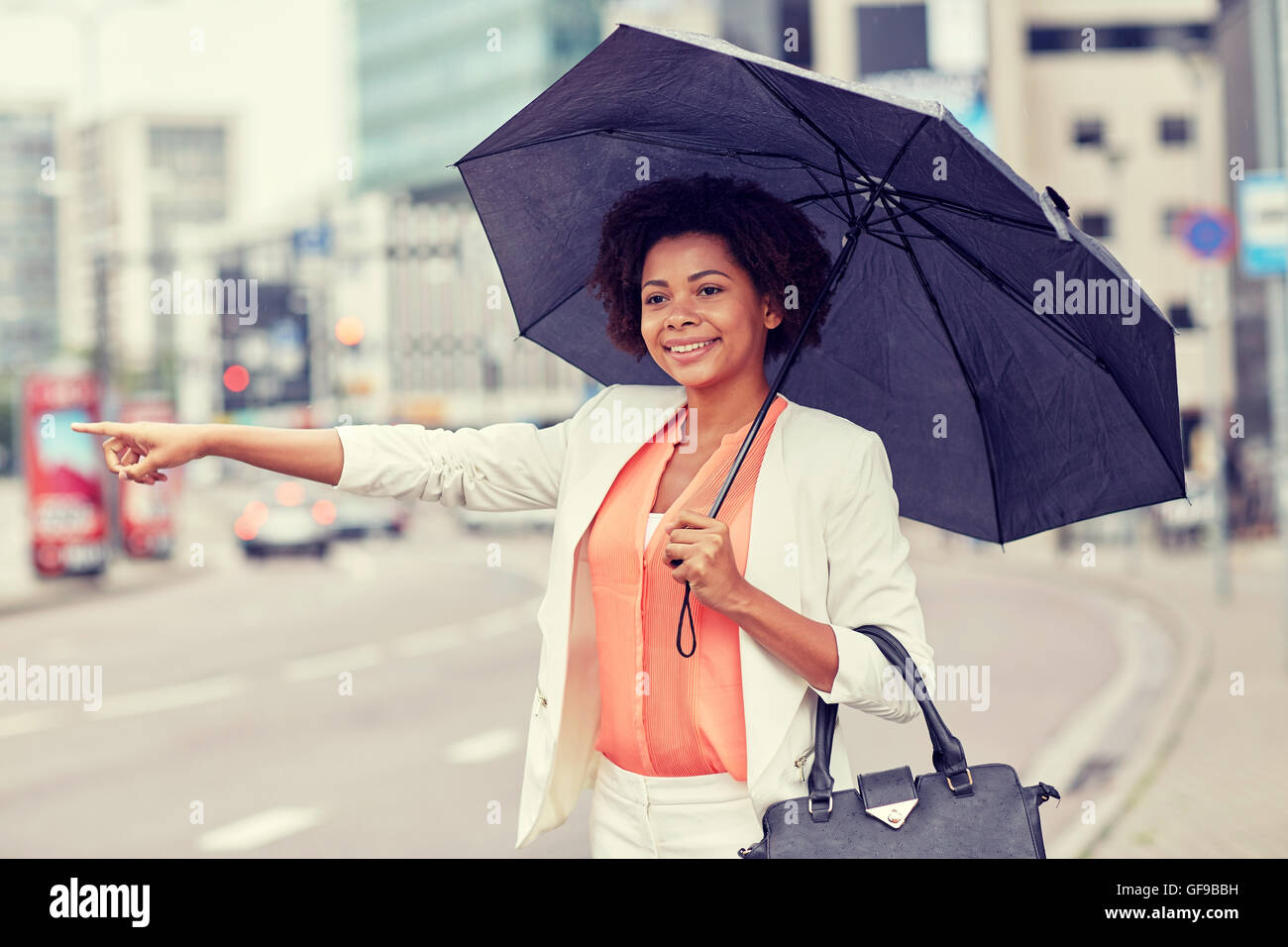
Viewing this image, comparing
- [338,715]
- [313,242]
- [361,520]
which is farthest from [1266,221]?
[313,242]

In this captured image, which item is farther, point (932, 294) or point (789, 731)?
point (932, 294)

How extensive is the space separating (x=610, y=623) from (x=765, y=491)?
1.04 feet

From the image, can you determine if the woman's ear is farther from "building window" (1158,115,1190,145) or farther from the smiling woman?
"building window" (1158,115,1190,145)

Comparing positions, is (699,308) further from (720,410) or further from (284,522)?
(284,522)

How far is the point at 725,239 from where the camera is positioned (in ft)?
7.53

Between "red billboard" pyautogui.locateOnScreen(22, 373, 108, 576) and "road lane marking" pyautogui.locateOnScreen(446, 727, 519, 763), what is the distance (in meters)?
12.1

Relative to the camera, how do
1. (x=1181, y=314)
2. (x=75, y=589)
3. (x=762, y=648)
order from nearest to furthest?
(x=762, y=648)
(x=75, y=589)
(x=1181, y=314)

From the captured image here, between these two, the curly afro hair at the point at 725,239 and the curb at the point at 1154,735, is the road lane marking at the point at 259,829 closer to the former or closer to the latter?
the curb at the point at 1154,735

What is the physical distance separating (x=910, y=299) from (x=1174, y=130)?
5606 centimetres
